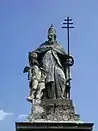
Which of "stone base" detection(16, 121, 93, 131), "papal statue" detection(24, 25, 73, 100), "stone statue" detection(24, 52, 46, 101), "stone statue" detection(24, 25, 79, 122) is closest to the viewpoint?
"stone base" detection(16, 121, 93, 131)

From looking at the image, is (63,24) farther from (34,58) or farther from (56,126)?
(56,126)

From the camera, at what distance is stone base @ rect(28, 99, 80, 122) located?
17.7 metres

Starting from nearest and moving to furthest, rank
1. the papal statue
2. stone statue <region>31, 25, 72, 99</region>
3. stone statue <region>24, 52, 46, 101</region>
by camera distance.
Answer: stone statue <region>24, 52, 46, 101</region> < the papal statue < stone statue <region>31, 25, 72, 99</region>

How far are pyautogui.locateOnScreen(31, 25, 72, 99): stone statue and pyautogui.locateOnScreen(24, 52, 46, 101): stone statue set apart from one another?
233 mm

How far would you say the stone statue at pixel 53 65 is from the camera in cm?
1883

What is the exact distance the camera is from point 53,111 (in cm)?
1803

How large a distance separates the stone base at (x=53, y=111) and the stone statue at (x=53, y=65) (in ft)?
1.37

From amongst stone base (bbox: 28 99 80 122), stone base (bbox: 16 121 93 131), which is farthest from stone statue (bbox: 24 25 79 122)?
stone base (bbox: 16 121 93 131)

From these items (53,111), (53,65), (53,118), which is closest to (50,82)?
(53,65)

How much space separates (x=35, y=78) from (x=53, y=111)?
1.67 meters

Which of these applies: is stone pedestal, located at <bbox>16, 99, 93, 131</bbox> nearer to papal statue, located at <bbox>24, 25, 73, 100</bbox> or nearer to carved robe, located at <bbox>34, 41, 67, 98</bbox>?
papal statue, located at <bbox>24, 25, 73, 100</bbox>

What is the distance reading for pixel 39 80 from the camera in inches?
742

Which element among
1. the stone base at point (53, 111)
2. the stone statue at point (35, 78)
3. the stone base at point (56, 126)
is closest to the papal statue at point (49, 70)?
the stone statue at point (35, 78)

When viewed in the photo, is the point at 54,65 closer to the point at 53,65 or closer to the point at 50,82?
the point at 53,65
